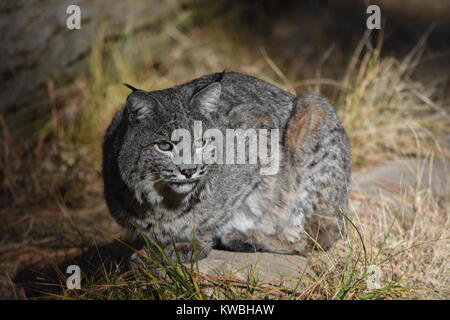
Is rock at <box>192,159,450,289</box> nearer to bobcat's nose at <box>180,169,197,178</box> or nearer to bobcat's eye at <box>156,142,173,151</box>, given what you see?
bobcat's nose at <box>180,169,197,178</box>

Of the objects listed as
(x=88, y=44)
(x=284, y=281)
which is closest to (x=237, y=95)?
(x=284, y=281)

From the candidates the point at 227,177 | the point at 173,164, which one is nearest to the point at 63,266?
the point at 227,177

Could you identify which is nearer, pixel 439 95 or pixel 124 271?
pixel 124 271

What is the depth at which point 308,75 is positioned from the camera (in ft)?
26.3

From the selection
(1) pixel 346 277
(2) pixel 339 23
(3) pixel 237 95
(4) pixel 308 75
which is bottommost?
(1) pixel 346 277

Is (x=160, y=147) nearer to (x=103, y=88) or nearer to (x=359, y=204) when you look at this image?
(x=359, y=204)

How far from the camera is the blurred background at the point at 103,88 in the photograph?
5906mm

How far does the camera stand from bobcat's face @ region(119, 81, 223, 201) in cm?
362

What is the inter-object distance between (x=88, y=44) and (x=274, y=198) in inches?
148

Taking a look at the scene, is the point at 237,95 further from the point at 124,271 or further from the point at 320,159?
the point at 124,271

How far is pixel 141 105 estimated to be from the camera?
3.72 m

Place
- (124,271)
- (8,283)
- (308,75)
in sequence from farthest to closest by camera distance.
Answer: (308,75)
(8,283)
(124,271)

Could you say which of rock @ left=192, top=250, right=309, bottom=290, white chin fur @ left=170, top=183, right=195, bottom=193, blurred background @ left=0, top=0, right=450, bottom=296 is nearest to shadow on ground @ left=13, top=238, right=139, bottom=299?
blurred background @ left=0, top=0, right=450, bottom=296

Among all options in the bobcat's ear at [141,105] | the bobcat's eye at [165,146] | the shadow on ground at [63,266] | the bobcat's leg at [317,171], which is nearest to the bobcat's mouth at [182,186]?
the bobcat's eye at [165,146]
